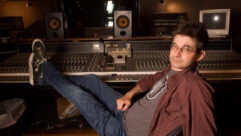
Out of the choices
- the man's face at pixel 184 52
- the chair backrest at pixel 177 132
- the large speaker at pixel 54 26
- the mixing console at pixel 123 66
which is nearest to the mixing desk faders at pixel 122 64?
the mixing console at pixel 123 66

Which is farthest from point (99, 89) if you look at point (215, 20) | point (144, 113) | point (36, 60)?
point (215, 20)

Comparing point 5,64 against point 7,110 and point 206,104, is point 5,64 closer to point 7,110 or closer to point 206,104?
point 7,110

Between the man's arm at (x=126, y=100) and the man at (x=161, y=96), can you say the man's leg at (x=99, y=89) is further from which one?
the man's arm at (x=126, y=100)

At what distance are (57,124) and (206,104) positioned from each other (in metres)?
1.95

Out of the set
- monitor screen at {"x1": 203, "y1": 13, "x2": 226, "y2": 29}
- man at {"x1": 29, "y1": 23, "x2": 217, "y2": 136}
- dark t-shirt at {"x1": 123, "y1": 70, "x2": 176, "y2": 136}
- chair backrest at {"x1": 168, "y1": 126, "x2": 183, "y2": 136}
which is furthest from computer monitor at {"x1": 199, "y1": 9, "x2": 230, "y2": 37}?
chair backrest at {"x1": 168, "y1": 126, "x2": 183, "y2": 136}

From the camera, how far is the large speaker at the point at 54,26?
2131 mm

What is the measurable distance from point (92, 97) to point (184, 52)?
783mm

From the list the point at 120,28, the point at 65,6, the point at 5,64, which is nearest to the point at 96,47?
the point at 120,28

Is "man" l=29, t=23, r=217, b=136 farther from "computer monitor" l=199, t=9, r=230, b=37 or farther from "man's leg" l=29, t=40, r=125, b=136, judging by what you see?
"computer monitor" l=199, t=9, r=230, b=37

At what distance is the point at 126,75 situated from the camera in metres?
1.60

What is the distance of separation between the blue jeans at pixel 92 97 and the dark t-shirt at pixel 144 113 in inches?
3.7

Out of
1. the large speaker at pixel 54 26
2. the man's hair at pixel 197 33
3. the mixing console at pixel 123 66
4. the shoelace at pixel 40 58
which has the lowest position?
the mixing console at pixel 123 66

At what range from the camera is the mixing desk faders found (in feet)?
5.23

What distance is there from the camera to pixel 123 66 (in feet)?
5.68
